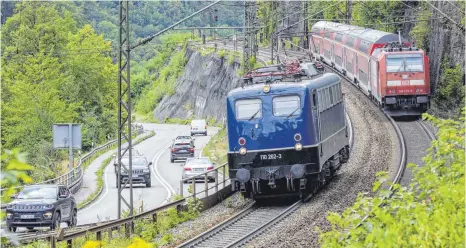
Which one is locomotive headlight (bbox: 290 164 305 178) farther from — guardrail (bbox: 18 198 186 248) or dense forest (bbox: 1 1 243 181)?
dense forest (bbox: 1 1 243 181)

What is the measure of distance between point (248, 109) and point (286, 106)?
96 cm

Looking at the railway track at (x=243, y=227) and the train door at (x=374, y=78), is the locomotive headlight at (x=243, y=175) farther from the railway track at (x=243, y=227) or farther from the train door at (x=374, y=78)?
the train door at (x=374, y=78)

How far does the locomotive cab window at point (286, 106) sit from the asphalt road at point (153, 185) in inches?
197

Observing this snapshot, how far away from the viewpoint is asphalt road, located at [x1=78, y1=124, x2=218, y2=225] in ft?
113

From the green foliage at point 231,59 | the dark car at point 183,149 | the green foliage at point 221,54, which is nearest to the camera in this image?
the dark car at point 183,149

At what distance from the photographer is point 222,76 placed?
78188 mm

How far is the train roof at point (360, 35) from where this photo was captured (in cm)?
4125

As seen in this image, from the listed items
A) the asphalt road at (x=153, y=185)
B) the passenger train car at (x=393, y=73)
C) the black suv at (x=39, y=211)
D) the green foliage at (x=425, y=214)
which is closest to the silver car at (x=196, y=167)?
the asphalt road at (x=153, y=185)

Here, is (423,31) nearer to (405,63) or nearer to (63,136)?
(405,63)

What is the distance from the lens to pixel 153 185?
43.9 m

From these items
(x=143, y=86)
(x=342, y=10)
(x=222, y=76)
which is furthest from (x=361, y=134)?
(x=143, y=86)

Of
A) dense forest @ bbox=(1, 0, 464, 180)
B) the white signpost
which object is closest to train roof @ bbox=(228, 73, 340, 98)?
→ the white signpost

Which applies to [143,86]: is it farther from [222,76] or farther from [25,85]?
[25,85]

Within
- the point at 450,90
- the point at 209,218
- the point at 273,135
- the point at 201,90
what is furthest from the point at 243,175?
the point at 201,90
